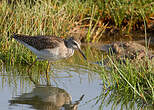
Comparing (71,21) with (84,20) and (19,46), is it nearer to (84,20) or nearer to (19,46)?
(84,20)

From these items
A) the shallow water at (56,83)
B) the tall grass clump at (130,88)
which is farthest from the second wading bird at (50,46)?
the tall grass clump at (130,88)

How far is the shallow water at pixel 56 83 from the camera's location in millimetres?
7070

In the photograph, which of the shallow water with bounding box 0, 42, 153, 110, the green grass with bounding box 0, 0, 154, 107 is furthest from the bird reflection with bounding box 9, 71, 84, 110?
the green grass with bounding box 0, 0, 154, 107

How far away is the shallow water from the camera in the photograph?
23.2 ft

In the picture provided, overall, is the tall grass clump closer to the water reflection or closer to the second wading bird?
the water reflection

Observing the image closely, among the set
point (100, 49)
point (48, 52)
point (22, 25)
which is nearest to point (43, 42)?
point (48, 52)

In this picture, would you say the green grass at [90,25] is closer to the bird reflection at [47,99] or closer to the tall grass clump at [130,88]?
the tall grass clump at [130,88]

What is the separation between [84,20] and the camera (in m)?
13.3

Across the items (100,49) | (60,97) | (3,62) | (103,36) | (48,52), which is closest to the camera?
(60,97)

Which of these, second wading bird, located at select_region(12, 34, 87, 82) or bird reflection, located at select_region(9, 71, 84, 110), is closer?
bird reflection, located at select_region(9, 71, 84, 110)

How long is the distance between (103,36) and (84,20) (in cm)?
83

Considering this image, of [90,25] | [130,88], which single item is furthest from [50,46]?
[90,25]

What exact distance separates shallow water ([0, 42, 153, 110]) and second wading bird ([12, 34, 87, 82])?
1.52ft

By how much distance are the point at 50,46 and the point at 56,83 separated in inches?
36.2
